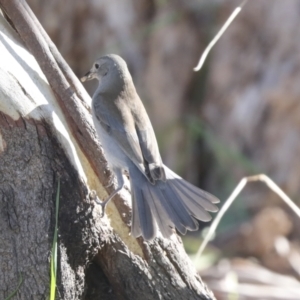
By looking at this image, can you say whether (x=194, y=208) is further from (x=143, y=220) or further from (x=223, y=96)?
(x=223, y=96)

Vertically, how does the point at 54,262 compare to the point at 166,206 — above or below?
below

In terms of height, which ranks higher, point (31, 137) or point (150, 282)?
point (31, 137)

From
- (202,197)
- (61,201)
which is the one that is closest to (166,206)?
(202,197)

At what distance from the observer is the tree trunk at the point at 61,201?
269cm

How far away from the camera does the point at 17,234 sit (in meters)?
2.69

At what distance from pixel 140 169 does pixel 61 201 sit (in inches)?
18.6

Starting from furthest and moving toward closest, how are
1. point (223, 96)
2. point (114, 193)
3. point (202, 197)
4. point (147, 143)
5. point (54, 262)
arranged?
point (223, 96), point (147, 143), point (202, 197), point (114, 193), point (54, 262)

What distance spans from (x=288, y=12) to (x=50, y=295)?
4322 mm

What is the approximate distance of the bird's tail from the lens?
9.15 ft

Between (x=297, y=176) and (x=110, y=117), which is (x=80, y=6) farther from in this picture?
(x=110, y=117)

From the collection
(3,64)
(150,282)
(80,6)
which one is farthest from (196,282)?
(80,6)

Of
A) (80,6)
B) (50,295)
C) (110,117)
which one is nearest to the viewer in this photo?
(50,295)

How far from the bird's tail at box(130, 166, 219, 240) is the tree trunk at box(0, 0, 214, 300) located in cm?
11

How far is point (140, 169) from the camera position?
308cm
